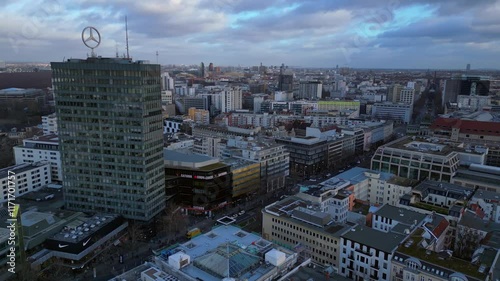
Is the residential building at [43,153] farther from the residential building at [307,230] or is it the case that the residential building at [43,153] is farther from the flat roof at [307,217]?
the flat roof at [307,217]

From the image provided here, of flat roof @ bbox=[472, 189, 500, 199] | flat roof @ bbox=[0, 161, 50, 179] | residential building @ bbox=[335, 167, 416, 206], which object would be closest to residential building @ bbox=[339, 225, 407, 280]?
residential building @ bbox=[335, 167, 416, 206]

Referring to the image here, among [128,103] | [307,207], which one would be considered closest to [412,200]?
[307,207]

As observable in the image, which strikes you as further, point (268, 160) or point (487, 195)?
point (268, 160)

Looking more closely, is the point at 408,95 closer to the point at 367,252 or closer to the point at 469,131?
the point at 469,131

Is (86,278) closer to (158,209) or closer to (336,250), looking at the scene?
(158,209)

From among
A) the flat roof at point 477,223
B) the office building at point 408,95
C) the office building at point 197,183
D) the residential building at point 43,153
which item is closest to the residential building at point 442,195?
the flat roof at point 477,223

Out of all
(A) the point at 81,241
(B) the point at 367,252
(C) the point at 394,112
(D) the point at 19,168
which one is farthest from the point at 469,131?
(D) the point at 19,168
